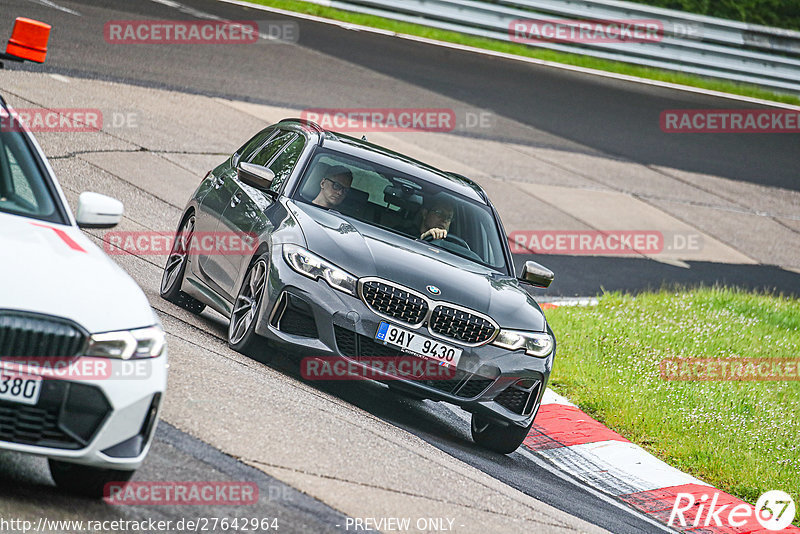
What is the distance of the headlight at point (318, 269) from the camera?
757 centimetres

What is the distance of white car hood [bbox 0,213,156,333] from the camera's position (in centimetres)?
469

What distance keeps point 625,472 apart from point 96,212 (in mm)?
4490

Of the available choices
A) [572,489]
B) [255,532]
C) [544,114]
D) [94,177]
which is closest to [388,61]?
[544,114]

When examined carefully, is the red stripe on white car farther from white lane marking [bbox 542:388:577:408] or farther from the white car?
white lane marking [bbox 542:388:577:408]

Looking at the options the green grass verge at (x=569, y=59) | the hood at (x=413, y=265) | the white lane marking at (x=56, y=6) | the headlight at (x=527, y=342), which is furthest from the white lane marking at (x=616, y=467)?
the green grass verge at (x=569, y=59)

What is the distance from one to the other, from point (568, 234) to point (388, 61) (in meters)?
7.44

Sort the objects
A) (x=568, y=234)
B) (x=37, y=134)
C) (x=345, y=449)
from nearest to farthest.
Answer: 1. (x=345, y=449)
2. (x=37, y=134)
3. (x=568, y=234)

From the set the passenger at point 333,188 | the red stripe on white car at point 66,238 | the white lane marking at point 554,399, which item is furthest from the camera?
the white lane marking at point 554,399

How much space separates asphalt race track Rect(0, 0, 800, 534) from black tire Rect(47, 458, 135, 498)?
0.17 ft

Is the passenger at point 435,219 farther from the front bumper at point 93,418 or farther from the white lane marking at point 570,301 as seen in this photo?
the white lane marking at point 570,301

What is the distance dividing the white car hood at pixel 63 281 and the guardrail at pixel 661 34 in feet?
70.9

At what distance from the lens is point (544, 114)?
23.1m

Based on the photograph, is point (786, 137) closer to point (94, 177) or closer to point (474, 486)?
point (94, 177)

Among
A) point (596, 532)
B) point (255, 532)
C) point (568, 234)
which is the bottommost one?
point (568, 234)
